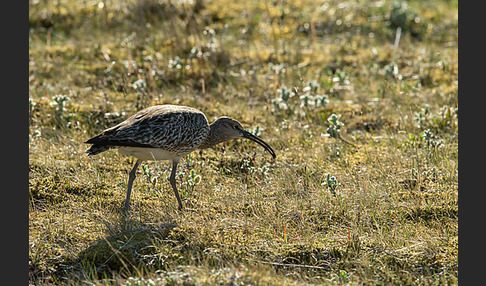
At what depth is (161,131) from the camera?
25.1 ft

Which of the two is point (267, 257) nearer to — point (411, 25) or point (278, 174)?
point (278, 174)

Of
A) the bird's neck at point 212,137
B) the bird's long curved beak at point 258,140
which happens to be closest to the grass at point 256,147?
the bird's long curved beak at point 258,140

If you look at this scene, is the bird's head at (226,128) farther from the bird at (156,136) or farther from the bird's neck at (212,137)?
the bird at (156,136)

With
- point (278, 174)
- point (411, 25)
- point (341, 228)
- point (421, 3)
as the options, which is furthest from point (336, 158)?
point (421, 3)

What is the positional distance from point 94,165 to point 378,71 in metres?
6.52

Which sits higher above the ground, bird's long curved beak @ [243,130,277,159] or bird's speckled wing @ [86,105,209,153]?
bird's speckled wing @ [86,105,209,153]

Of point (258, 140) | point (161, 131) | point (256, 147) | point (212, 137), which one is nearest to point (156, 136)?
point (161, 131)

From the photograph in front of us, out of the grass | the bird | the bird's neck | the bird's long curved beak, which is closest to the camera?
the grass

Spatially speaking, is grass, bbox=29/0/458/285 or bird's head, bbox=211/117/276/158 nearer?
grass, bbox=29/0/458/285

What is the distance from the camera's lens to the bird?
24.2ft

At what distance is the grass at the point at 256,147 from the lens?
264 inches

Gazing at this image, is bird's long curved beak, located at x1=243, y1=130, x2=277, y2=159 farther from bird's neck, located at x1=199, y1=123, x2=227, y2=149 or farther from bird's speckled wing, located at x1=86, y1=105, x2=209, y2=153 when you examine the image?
bird's speckled wing, located at x1=86, y1=105, x2=209, y2=153

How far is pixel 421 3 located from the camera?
51.3 ft

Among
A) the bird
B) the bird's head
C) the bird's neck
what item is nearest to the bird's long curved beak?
the bird's head
